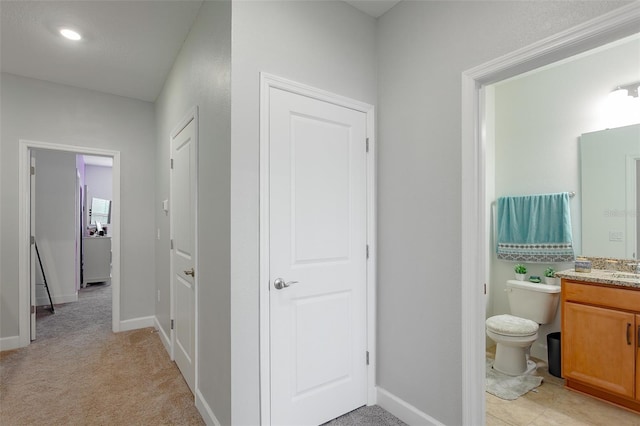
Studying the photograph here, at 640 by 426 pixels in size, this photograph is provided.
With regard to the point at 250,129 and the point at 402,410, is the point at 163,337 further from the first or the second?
the point at 250,129

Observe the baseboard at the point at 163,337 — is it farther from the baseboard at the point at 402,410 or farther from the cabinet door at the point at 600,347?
the cabinet door at the point at 600,347

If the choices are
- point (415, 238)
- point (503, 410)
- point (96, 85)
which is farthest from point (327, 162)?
point (96, 85)

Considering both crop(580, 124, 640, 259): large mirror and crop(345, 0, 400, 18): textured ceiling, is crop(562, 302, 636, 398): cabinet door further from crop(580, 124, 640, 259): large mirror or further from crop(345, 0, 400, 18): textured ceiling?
crop(345, 0, 400, 18): textured ceiling

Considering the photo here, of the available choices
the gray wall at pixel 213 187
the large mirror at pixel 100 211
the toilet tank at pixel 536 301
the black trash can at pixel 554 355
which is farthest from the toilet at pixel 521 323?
the large mirror at pixel 100 211

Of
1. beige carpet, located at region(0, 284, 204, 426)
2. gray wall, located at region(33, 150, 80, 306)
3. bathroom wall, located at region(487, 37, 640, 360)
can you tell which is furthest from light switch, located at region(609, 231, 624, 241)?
gray wall, located at region(33, 150, 80, 306)

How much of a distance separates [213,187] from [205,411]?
56.0 inches

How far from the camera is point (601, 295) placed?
7.18 feet

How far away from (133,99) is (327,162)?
3.09 meters

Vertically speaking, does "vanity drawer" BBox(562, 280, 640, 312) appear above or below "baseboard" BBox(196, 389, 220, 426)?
above

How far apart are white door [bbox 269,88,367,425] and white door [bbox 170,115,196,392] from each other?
0.80 m

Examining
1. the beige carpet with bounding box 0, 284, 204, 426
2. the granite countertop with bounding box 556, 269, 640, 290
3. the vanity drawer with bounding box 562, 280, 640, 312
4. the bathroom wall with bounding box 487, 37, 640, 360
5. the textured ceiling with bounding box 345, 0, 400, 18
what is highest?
the textured ceiling with bounding box 345, 0, 400, 18

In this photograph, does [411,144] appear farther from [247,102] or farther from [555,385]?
[555,385]

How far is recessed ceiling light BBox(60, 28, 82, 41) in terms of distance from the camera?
2.45 metres

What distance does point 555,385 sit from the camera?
2445 millimetres
